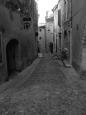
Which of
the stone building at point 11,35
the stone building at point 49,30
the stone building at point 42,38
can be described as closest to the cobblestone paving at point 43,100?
the stone building at point 11,35

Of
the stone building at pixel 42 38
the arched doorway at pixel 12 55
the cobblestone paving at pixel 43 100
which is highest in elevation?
the stone building at pixel 42 38

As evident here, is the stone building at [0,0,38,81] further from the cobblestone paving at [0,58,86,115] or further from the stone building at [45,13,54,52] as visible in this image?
the stone building at [45,13,54,52]

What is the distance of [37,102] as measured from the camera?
4.65 metres

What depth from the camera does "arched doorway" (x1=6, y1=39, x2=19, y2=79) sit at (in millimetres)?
9189

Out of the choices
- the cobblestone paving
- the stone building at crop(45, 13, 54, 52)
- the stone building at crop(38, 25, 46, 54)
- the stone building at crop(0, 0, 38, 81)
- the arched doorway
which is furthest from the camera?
the stone building at crop(38, 25, 46, 54)

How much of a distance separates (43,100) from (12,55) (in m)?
5.25

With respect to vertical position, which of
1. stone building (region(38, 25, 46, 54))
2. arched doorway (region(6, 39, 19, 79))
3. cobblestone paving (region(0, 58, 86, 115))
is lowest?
cobblestone paving (region(0, 58, 86, 115))

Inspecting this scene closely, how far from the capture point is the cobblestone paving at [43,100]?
4094 millimetres

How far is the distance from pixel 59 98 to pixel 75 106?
739mm

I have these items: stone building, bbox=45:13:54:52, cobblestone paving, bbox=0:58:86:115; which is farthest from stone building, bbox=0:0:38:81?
stone building, bbox=45:13:54:52

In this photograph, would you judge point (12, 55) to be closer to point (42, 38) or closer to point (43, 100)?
point (43, 100)

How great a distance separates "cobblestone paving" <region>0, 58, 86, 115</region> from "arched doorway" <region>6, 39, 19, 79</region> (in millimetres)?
3054

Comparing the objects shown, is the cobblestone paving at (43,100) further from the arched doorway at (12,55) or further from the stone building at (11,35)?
the arched doorway at (12,55)

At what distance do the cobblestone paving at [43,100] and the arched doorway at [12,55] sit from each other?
3054mm
